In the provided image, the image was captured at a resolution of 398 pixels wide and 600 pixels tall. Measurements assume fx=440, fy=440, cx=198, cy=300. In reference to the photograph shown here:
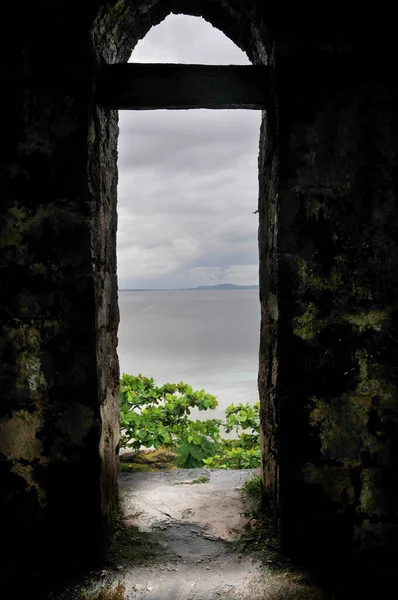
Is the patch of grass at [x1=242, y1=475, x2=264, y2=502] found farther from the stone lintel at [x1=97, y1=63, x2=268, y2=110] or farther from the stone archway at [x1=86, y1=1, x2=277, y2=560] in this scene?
the stone lintel at [x1=97, y1=63, x2=268, y2=110]

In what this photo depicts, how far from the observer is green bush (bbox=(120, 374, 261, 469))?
10.4 ft

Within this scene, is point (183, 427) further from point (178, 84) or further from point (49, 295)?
point (178, 84)

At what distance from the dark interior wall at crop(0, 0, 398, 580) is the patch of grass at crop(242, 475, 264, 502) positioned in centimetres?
51

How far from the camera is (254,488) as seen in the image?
251cm

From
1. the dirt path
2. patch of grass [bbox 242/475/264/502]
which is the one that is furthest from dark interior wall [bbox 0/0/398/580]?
patch of grass [bbox 242/475/264/502]

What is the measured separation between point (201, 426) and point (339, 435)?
1735 mm

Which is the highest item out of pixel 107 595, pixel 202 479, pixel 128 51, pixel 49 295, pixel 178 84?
pixel 128 51

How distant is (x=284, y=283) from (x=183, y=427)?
2142 mm

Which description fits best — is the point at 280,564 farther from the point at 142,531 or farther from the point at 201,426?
the point at 201,426

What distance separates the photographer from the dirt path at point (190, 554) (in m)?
1.80

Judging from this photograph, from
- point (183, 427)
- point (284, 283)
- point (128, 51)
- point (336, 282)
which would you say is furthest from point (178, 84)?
point (183, 427)

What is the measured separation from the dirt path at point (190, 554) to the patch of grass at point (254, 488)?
0.05m

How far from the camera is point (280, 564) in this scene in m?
1.92

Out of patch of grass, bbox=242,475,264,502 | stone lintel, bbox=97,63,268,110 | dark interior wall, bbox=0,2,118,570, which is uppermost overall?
stone lintel, bbox=97,63,268,110
